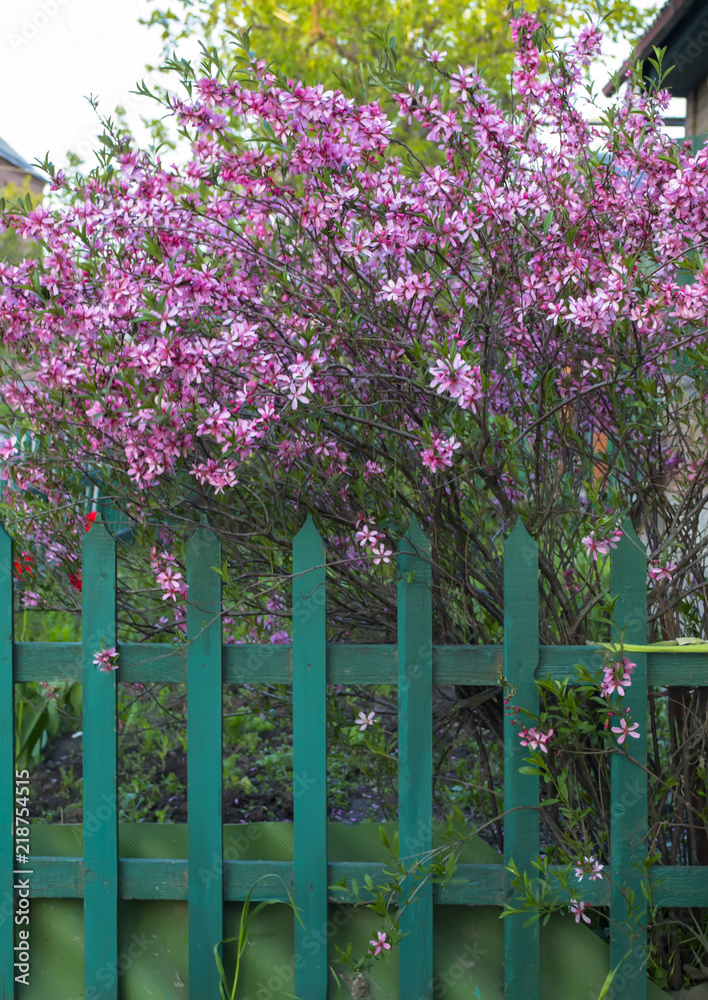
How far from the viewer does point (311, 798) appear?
2.30 m

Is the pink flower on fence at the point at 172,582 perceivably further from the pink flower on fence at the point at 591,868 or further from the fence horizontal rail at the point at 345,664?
the pink flower on fence at the point at 591,868

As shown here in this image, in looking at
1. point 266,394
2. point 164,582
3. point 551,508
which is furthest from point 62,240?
point 551,508

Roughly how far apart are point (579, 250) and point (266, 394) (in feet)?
3.06

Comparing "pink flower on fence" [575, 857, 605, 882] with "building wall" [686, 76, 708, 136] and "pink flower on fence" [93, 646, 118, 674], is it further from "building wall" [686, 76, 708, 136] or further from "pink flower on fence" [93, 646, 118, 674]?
"building wall" [686, 76, 708, 136]

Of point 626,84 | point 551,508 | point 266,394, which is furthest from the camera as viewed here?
point 626,84

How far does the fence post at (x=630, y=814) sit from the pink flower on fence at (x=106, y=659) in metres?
1.36

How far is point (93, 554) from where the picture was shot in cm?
234

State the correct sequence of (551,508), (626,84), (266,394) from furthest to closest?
(626,84) → (551,508) → (266,394)

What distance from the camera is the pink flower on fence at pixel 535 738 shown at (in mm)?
2124

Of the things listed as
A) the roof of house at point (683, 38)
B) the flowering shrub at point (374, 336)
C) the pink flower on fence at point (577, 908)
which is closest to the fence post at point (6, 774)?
the flowering shrub at point (374, 336)

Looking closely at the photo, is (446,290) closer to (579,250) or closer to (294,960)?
(579,250)

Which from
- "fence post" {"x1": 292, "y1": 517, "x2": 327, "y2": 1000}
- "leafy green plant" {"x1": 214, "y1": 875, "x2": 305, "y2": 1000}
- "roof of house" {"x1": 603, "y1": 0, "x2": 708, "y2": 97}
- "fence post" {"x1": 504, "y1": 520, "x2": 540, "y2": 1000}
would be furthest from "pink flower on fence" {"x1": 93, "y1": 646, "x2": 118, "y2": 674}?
"roof of house" {"x1": 603, "y1": 0, "x2": 708, "y2": 97}

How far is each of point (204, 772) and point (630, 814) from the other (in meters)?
1.16

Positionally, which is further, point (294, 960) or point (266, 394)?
point (294, 960)
